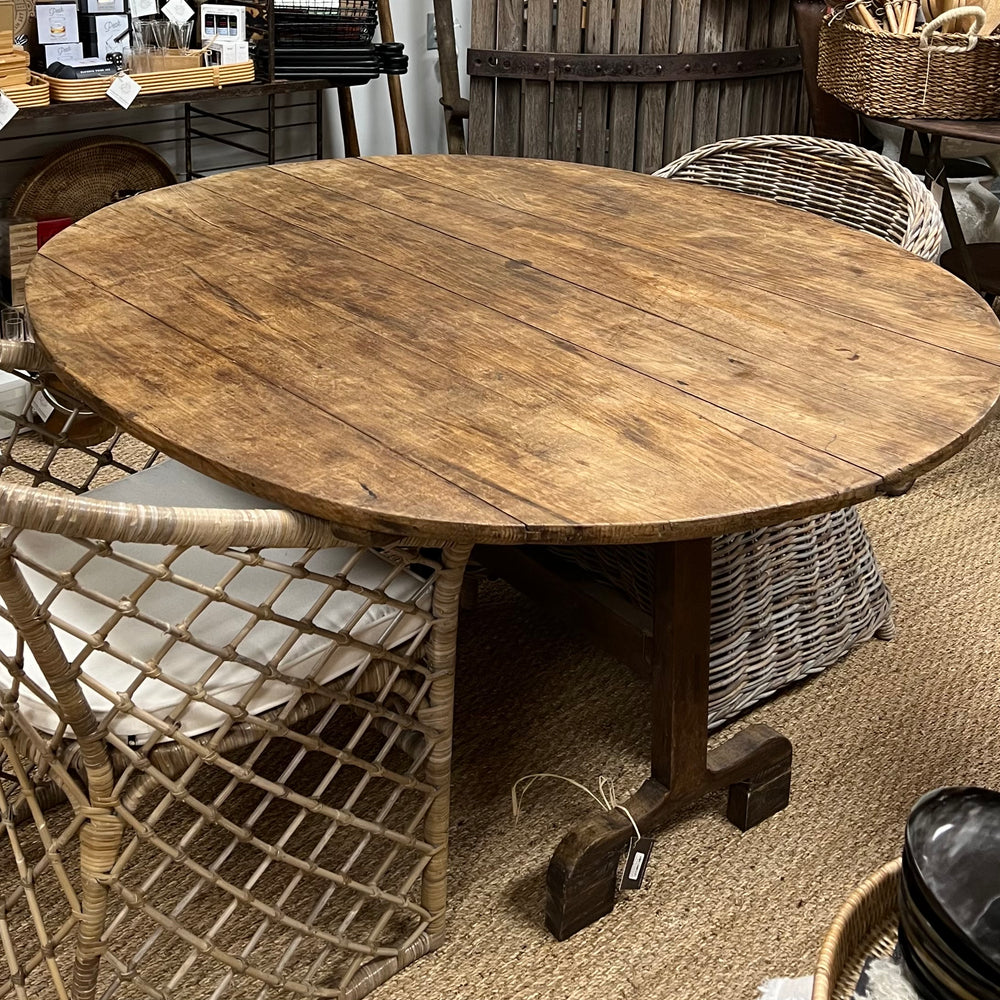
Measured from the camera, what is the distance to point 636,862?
167 cm

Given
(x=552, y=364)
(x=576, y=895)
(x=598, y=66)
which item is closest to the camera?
(x=552, y=364)

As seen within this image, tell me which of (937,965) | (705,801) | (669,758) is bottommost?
(705,801)

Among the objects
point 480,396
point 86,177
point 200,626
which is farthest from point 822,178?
point 86,177

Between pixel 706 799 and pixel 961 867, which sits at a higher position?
pixel 961 867

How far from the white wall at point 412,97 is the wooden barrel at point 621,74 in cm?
48

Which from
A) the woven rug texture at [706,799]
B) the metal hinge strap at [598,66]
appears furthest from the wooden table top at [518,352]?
the metal hinge strap at [598,66]

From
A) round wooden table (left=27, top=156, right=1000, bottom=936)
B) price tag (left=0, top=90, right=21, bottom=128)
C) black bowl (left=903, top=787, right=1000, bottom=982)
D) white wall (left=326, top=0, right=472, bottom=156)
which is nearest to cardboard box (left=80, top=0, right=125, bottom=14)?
price tag (left=0, top=90, right=21, bottom=128)

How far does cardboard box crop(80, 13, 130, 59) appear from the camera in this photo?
300 cm

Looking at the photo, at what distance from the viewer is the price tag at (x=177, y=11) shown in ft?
9.91

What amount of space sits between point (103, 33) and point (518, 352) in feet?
6.95

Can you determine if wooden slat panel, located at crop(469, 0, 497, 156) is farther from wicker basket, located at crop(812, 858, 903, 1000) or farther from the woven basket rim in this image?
wicker basket, located at crop(812, 858, 903, 1000)

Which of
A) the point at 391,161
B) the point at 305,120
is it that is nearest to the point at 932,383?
the point at 391,161

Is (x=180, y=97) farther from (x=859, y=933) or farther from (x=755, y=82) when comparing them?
(x=859, y=933)

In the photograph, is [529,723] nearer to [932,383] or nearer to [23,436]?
[932,383]
